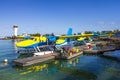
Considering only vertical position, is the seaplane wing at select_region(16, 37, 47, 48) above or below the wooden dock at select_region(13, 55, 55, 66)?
above

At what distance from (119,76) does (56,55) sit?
14.5m

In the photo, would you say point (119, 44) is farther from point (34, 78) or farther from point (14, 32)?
point (14, 32)

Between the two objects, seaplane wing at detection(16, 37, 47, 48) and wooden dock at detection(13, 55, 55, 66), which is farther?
seaplane wing at detection(16, 37, 47, 48)

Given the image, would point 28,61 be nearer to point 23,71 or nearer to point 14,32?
point 23,71

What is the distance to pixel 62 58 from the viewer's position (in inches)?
1160

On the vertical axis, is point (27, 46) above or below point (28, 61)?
above

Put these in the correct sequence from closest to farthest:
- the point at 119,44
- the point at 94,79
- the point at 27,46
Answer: the point at 94,79 < the point at 27,46 < the point at 119,44

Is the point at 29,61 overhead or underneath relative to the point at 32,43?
underneath

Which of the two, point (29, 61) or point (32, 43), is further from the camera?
point (32, 43)

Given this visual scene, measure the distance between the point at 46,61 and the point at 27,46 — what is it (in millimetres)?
5162

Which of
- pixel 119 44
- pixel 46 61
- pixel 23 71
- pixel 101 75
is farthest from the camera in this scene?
pixel 119 44

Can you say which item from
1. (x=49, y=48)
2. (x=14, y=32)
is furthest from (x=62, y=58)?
(x=14, y=32)

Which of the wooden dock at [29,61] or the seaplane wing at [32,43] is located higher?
the seaplane wing at [32,43]

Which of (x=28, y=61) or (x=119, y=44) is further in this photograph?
(x=119, y=44)
